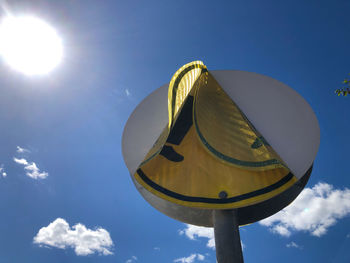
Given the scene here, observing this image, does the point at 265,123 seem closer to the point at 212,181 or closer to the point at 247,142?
the point at 247,142

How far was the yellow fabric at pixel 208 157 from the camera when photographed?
6.50 m

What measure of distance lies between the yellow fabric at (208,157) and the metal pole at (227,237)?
0.38 m

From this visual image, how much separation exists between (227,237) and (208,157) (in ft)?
8.08

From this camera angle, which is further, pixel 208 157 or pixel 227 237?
pixel 208 157

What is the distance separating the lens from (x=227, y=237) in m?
6.38

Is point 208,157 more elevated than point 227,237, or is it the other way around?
point 208,157

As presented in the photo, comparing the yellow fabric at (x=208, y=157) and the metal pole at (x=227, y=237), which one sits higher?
the yellow fabric at (x=208, y=157)

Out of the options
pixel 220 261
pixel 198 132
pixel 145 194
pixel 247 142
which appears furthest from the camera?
pixel 145 194

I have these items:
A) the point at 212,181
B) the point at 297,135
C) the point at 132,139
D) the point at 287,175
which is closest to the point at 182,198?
the point at 212,181

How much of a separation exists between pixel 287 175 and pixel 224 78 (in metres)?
3.36

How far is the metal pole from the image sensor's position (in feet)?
19.8

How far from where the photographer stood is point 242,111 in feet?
22.5

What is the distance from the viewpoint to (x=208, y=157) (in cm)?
788

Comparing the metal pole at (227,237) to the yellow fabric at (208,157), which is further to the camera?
the yellow fabric at (208,157)
